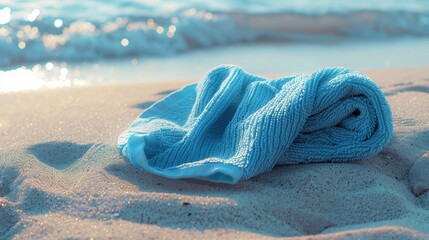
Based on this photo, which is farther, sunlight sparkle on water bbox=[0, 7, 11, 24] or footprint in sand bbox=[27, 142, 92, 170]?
sunlight sparkle on water bbox=[0, 7, 11, 24]

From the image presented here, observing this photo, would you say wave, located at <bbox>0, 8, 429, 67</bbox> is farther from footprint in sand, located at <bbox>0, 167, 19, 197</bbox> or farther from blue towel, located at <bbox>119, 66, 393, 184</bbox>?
blue towel, located at <bbox>119, 66, 393, 184</bbox>

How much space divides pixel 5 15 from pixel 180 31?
1665 mm

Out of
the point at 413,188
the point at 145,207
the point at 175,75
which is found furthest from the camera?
the point at 175,75

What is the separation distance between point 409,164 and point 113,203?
1093 mm

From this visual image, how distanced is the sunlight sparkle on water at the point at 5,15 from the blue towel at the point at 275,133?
3.86 meters

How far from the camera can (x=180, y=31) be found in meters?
6.12

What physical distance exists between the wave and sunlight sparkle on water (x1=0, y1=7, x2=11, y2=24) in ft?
0.37

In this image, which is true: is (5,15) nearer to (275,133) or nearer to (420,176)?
(275,133)

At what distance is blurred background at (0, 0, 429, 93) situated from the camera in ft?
15.7

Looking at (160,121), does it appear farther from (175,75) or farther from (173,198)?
(175,75)

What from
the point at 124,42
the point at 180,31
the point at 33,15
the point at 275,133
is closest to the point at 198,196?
the point at 275,133

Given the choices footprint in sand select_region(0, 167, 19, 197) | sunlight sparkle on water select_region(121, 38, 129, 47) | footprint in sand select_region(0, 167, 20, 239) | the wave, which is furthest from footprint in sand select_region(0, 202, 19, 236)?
sunlight sparkle on water select_region(121, 38, 129, 47)

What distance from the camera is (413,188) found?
2168 millimetres

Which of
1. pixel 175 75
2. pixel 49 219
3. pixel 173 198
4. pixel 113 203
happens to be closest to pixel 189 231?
pixel 173 198
